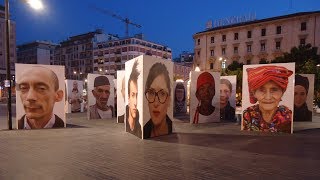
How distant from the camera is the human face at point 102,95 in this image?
19.8 m

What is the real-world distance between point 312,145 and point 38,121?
39.5 feet

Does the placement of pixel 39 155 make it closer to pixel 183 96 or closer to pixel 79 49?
pixel 183 96

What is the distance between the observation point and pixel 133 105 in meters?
12.8

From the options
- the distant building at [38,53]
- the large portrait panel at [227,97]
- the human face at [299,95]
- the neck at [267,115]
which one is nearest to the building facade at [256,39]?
the human face at [299,95]

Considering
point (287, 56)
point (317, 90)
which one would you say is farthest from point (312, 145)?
point (287, 56)

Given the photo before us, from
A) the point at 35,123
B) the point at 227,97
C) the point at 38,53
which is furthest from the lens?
the point at 38,53

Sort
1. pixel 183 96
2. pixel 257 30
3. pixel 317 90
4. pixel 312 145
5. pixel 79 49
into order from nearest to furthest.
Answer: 1. pixel 312 145
2. pixel 183 96
3. pixel 317 90
4. pixel 257 30
5. pixel 79 49

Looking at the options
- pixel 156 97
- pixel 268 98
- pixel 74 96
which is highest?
pixel 156 97

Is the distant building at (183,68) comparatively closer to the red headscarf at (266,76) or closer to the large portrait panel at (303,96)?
the large portrait panel at (303,96)

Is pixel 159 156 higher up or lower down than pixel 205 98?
lower down

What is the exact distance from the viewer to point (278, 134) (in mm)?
13234

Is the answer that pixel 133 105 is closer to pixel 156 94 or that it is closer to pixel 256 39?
pixel 156 94

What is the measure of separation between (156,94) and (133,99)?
1.06 meters

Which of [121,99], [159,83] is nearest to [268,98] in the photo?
[159,83]
